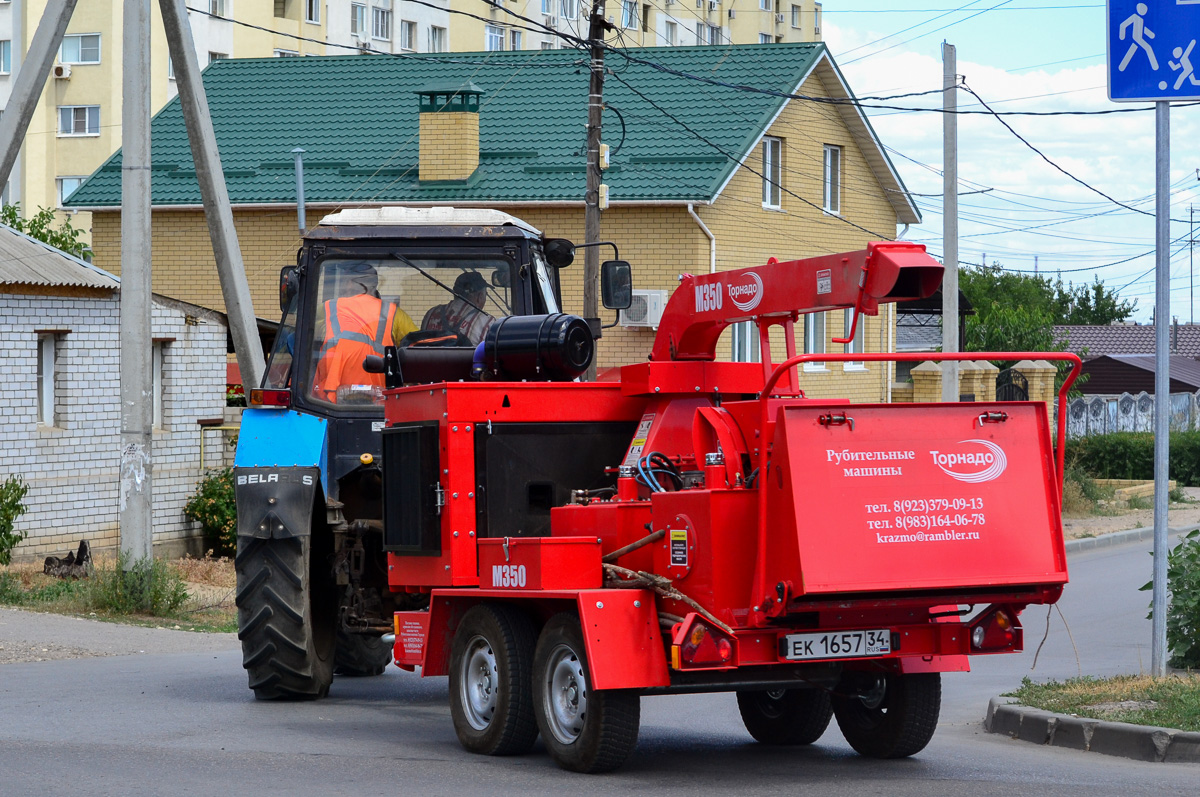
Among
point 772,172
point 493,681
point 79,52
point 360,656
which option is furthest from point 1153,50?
point 79,52

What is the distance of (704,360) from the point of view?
8492 millimetres

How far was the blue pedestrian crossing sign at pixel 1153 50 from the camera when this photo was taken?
999cm

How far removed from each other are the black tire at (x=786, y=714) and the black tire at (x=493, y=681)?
1333 mm

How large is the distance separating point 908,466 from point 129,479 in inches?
393

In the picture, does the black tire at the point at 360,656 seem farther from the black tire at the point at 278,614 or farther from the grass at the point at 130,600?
the grass at the point at 130,600

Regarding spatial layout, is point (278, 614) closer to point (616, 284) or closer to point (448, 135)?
point (616, 284)

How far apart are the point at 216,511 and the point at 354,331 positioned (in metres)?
12.3

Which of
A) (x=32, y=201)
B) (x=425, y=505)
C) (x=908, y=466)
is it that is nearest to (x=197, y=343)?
(x=425, y=505)

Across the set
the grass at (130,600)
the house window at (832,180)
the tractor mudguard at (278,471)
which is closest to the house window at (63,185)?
the house window at (832,180)

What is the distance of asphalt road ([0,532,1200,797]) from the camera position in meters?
7.50

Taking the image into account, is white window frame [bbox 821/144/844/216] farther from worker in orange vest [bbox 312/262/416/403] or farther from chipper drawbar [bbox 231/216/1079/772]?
chipper drawbar [bbox 231/216/1079/772]

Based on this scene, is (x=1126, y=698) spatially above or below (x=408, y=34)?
below

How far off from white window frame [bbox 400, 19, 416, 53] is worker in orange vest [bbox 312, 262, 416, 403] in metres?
56.8

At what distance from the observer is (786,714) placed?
29.5 ft
